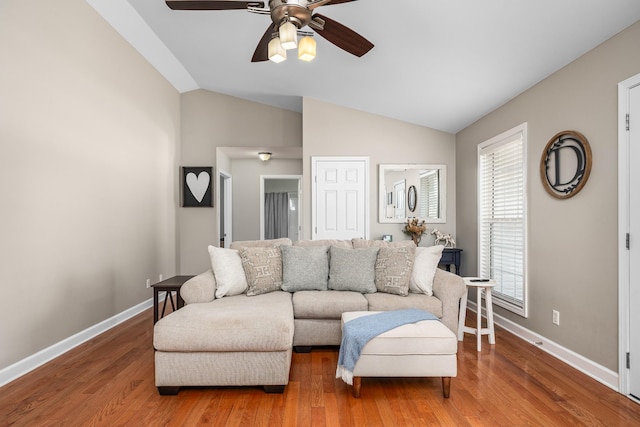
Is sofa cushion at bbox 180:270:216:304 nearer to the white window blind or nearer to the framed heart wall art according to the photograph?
the framed heart wall art

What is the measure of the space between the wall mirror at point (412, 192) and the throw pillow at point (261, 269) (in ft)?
7.35

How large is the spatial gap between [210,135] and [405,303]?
4097 millimetres

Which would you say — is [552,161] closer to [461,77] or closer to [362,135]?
[461,77]

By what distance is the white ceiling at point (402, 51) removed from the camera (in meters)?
2.61

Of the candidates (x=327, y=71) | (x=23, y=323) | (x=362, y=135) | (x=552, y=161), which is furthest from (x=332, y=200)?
(x=23, y=323)

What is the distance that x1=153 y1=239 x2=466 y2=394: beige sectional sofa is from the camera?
8.02 ft

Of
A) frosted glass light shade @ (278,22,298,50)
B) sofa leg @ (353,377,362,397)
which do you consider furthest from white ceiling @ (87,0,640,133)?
sofa leg @ (353,377,362,397)

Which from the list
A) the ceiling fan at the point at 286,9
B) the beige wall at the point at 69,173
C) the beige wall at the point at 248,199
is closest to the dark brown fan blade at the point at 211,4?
the ceiling fan at the point at 286,9

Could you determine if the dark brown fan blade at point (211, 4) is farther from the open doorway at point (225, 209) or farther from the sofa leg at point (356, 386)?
the open doorway at point (225, 209)

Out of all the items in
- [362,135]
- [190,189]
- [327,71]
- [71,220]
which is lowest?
[71,220]

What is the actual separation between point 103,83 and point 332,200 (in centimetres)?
299

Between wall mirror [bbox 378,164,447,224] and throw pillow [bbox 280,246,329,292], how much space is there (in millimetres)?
1996

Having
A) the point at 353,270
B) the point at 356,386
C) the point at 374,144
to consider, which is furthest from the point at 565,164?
the point at 374,144

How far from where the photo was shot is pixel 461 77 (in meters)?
3.67
